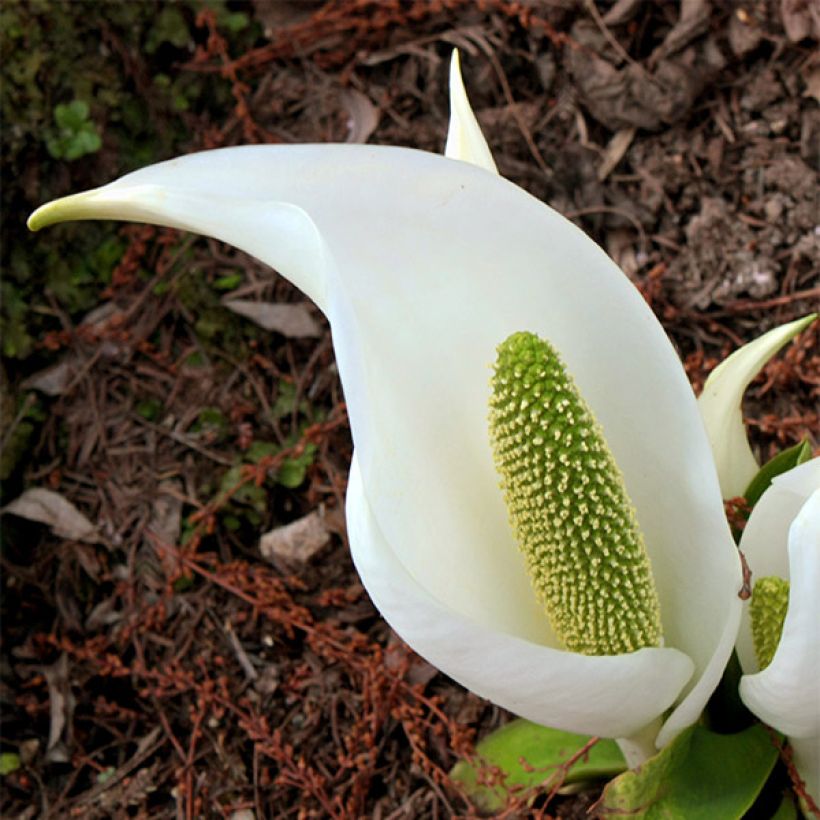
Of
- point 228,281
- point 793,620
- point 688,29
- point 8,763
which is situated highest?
point 688,29

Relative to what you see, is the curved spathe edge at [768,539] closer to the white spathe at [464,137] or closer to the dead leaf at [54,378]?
the white spathe at [464,137]

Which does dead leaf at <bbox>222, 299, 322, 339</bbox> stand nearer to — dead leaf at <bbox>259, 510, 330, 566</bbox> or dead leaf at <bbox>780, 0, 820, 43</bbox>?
dead leaf at <bbox>259, 510, 330, 566</bbox>

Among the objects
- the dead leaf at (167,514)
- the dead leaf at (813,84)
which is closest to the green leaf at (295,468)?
the dead leaf at (167,514)

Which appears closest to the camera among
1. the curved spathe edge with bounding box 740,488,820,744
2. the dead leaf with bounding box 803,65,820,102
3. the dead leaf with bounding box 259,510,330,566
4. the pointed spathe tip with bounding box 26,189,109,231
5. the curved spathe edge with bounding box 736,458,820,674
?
the curved spathe edge with bounding box 740,488,820,744

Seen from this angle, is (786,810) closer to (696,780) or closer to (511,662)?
(696,780)

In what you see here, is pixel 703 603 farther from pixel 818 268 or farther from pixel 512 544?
pixel 818 268

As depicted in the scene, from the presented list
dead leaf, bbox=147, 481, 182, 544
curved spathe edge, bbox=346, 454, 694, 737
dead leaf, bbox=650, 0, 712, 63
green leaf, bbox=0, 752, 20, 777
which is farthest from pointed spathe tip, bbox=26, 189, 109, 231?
dead leaf, bbox=650, 0, 712, 63

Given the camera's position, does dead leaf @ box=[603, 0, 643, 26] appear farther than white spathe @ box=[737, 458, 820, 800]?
Yes

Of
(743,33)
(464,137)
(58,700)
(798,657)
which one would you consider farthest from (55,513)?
(743,33)
